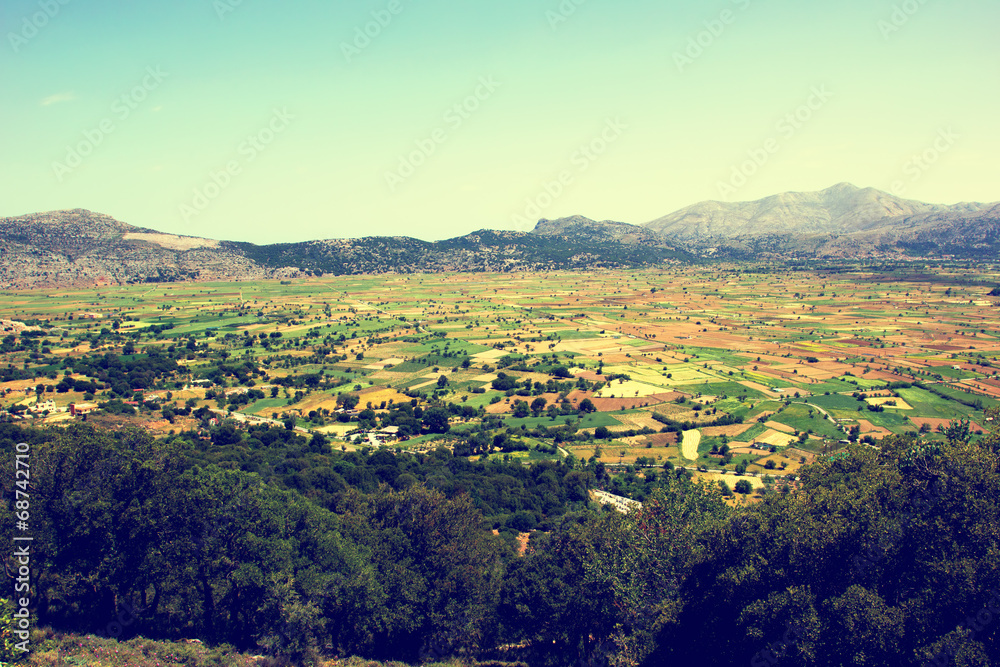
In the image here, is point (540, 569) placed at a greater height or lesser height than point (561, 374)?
greater

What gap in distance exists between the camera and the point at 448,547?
31000 millimetres

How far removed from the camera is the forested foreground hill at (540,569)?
21.6 m

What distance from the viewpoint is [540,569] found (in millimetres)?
30141

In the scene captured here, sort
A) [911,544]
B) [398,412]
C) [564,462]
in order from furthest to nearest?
[398,412] → [564,462] → [911,544]

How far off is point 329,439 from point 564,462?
81.4 ft

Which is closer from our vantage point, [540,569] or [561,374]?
[540,569]

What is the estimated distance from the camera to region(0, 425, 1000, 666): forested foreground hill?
21.6m

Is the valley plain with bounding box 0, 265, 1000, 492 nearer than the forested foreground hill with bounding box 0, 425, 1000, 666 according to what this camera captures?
No

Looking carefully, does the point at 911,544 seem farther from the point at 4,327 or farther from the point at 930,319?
the point at 4,327

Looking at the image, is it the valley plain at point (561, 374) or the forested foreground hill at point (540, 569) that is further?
the valley plain at point (561, 374)

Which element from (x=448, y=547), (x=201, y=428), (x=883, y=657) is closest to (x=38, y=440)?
(x=201, y=428)

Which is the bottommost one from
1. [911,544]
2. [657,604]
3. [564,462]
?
[564,462]

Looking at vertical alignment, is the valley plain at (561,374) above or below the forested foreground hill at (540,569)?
below

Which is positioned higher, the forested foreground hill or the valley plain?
the forested foreground hill
